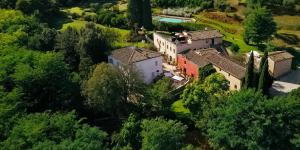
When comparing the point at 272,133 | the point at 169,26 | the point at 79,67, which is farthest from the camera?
the point at 169,26

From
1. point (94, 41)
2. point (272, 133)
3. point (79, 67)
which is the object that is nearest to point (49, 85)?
point (79, 67)

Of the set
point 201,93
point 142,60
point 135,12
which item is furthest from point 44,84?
point 135,12

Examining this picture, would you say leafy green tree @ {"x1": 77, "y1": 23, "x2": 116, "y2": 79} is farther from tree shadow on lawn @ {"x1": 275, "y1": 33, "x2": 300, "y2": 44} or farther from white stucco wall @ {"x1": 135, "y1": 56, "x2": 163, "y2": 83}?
tree shadow on lawn @ {"x1": 275, "y1": 33, "x2": 300, "y2": 44}

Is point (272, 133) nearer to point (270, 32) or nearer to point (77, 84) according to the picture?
point (77, 84)

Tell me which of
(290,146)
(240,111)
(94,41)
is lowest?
(290,146)

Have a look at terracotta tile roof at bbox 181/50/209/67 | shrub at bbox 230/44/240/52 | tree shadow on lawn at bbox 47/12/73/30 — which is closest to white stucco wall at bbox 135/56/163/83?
terracotta tile roof at bbox 181/50/209/67

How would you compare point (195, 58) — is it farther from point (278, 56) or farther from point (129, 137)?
point (129, 137)
